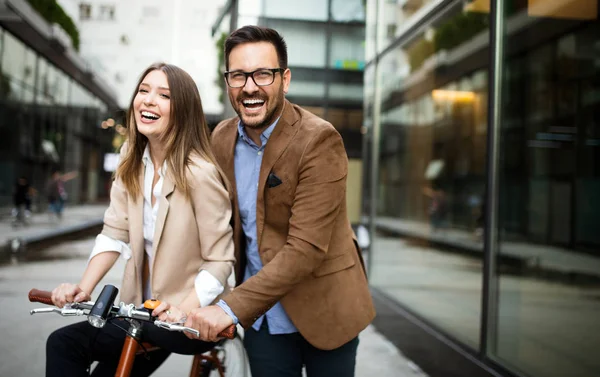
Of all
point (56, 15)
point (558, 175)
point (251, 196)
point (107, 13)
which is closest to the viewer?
point (251, 196)

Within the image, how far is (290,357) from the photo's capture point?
7.41 feet

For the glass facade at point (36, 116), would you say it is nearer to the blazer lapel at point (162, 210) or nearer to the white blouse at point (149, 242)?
the white blouse at point (149, 242)

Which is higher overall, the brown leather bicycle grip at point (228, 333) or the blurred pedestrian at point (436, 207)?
the blurred pedestrian at point (436, 207)

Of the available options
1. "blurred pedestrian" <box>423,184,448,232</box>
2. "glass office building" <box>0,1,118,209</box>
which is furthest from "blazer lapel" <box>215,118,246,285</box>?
"glass office building" <box>0,1,118,209</box>

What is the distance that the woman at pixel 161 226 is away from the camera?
2.05 meters

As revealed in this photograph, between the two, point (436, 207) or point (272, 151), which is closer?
point (272, 151)

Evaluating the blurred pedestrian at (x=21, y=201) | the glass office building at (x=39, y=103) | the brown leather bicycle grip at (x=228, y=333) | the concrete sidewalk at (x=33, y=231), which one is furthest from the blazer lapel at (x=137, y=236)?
the blurred pedestrian at (x=21, y=201)

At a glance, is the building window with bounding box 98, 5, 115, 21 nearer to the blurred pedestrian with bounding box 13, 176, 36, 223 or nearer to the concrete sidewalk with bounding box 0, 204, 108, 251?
the concrete sidewalk with bounding box 0, 204, 108, 251

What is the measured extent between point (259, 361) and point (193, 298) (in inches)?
16.0

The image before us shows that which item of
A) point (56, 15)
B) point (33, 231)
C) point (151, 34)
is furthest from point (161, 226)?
point (33, 231)

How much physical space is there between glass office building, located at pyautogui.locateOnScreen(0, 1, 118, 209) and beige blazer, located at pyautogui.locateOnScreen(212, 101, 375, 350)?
1191 cm

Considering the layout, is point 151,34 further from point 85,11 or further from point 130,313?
point 130,313

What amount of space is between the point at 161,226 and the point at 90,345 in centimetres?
51

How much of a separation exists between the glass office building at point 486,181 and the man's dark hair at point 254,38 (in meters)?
2.67
